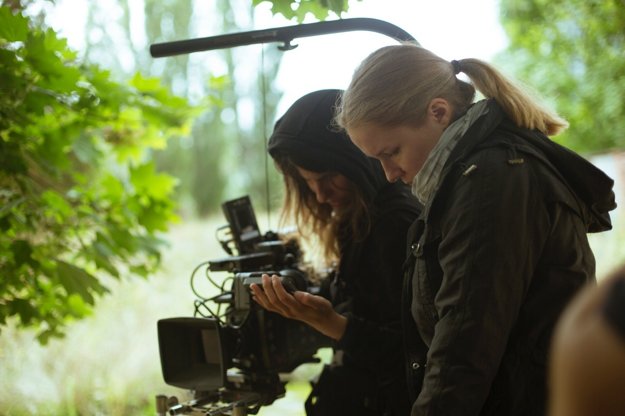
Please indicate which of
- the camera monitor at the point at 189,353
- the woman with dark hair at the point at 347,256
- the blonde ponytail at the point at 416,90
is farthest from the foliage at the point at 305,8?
the camera monitor at the point at 189,353

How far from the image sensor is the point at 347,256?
1.55 m

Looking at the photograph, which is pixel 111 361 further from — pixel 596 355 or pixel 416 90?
pixel 596 355

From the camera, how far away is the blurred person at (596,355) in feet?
1.40

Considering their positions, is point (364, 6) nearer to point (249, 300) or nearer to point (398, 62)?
point (398, 62)

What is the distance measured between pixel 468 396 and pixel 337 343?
0.53 meters

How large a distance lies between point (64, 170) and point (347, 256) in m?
0.90

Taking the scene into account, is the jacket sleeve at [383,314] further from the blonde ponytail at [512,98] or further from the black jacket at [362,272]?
the blonde ponytail at [512,98]

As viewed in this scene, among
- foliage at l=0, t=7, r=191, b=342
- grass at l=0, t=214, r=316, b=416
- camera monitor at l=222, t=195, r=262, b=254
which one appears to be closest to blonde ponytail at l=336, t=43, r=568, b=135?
camera monitor at l=222, t=195, r=262, b=254

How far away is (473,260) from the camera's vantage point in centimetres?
100

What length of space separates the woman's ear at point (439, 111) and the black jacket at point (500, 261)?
89 millimetres

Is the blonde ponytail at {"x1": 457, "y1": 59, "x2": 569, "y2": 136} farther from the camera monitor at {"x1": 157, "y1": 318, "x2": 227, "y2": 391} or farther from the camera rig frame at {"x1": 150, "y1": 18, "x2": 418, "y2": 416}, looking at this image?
the camera monitor at {"x1": 157, "y1": 318, "x2": 227, "y2": 391}

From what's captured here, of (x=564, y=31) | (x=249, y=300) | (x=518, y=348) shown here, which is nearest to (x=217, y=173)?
(x=564, y=31)

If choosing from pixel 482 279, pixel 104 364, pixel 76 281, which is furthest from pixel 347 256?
pixel 104 364

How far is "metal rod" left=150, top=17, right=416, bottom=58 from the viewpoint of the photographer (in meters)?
1.45
